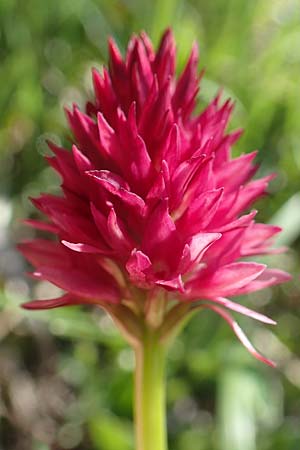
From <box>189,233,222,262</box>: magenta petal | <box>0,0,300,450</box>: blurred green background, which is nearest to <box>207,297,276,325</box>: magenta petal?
<box>189,233,222,262</box>: magenta petal

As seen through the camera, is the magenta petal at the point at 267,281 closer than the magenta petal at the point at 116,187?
No

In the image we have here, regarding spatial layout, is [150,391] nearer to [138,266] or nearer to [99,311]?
[138,266]

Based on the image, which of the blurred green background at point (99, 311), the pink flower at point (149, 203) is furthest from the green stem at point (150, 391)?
the blurred green background at point (99, 311)

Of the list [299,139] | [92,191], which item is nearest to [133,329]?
[92,191]

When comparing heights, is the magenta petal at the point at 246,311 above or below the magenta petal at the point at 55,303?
below

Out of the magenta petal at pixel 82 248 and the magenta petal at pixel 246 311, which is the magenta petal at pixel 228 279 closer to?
the magenta petal at pixel 246 311

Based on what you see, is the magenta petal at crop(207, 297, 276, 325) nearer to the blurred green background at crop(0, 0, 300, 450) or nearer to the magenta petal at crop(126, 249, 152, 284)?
the magenta petal at crop(126, 249, 152, 284)
